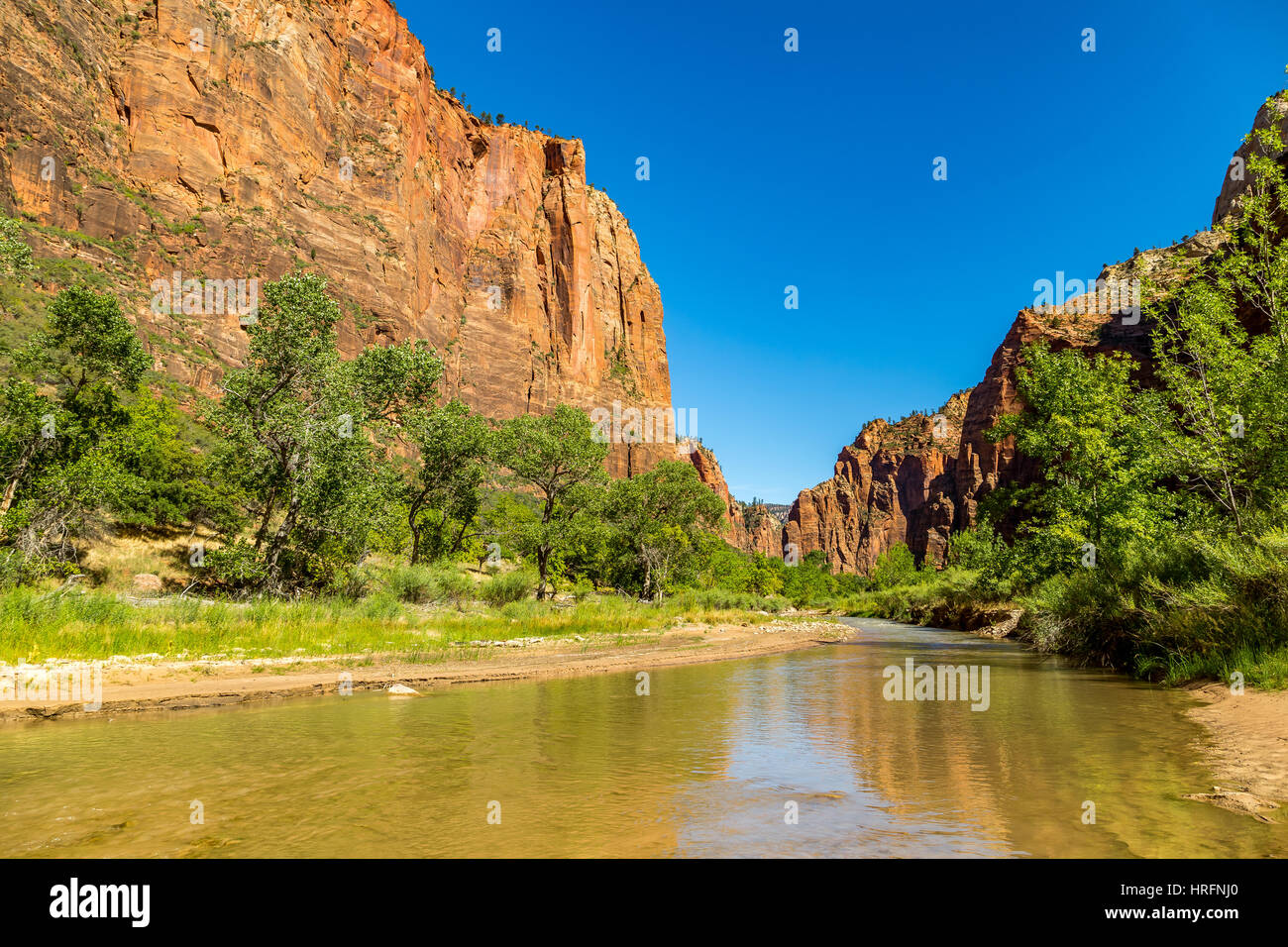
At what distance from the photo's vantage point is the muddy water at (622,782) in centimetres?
554

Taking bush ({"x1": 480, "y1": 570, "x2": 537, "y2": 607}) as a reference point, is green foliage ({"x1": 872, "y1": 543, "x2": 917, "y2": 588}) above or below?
below

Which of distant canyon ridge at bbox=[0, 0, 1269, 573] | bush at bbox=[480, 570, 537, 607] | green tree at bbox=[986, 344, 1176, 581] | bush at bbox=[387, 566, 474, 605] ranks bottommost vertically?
bush at bbox=[480, 570, 537, 607]

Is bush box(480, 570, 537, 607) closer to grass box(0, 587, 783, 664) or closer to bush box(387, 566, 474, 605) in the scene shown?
bush box(387, 566, 474, 605)

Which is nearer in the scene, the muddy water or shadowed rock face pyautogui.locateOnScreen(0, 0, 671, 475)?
the muddy water

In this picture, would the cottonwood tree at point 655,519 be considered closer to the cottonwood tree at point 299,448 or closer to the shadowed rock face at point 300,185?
the cottonwood tree at point 299,448

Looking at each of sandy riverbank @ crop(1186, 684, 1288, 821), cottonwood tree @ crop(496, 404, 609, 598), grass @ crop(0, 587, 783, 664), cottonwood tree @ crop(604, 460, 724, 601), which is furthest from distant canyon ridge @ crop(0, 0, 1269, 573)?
sandy riverbank @ crop(1186, 684, 1288, 821)

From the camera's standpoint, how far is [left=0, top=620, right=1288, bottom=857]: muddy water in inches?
218

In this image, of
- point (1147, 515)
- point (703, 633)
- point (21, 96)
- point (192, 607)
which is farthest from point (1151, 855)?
point (21, 96)

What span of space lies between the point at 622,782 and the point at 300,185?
136m

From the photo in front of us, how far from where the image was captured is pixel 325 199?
12000cm

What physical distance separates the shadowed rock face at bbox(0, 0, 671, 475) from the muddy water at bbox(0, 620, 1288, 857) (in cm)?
7680

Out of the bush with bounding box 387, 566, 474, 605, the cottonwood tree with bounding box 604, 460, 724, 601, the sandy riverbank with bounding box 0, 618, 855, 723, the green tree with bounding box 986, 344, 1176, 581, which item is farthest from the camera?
the cottonwood tree with bounding box 604, 460, 724, 601
